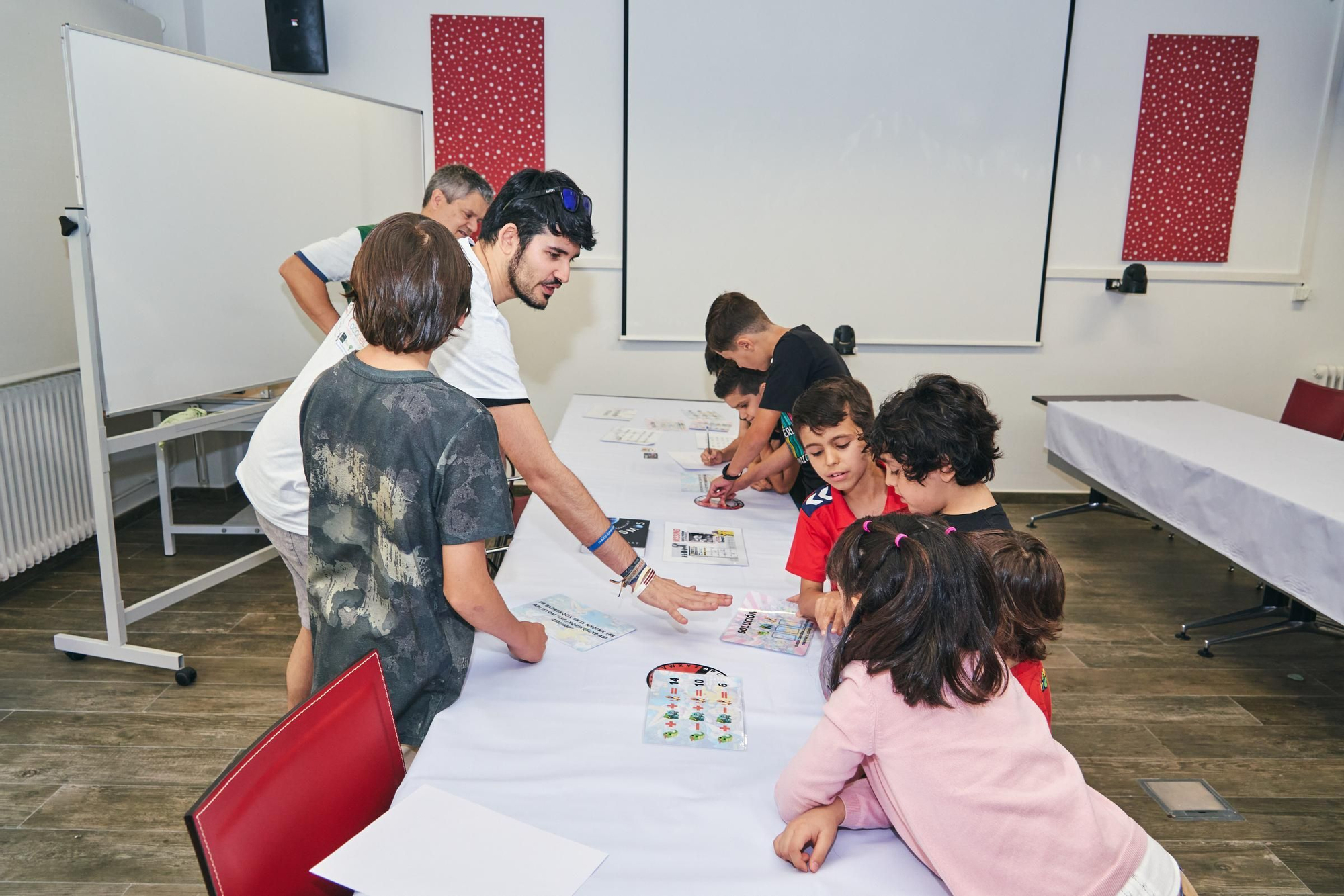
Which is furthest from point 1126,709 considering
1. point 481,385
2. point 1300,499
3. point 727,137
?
point 727,137

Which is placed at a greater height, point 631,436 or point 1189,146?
point 1189,146

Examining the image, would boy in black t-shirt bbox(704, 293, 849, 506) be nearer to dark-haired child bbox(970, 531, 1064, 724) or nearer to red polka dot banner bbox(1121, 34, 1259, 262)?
dark-haired child bbox(970, 531, 1064, 724)

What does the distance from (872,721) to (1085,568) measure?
3.52 meters

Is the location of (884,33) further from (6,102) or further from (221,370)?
(6,102)

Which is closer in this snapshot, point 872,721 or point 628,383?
point 872,721

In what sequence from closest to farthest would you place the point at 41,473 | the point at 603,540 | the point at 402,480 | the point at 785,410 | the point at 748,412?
the point at 402,480
the point at 603,540
the point at 785,410
the point at 748,412
the point at 41,473

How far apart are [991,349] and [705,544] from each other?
11.2 ft

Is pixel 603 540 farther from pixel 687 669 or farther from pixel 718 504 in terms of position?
pixel 718 504

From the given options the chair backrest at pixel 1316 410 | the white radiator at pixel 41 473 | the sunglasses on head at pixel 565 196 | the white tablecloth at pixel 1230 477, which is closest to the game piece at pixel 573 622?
the sunglasses on head at pixel 565 196

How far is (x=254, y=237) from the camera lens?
330 centimetres

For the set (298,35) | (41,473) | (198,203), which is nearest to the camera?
(198,203)

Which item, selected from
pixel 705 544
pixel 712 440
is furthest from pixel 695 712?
pixel 712 440

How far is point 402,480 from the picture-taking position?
→ 4.19 ft

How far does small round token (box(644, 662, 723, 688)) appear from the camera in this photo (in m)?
1.59
